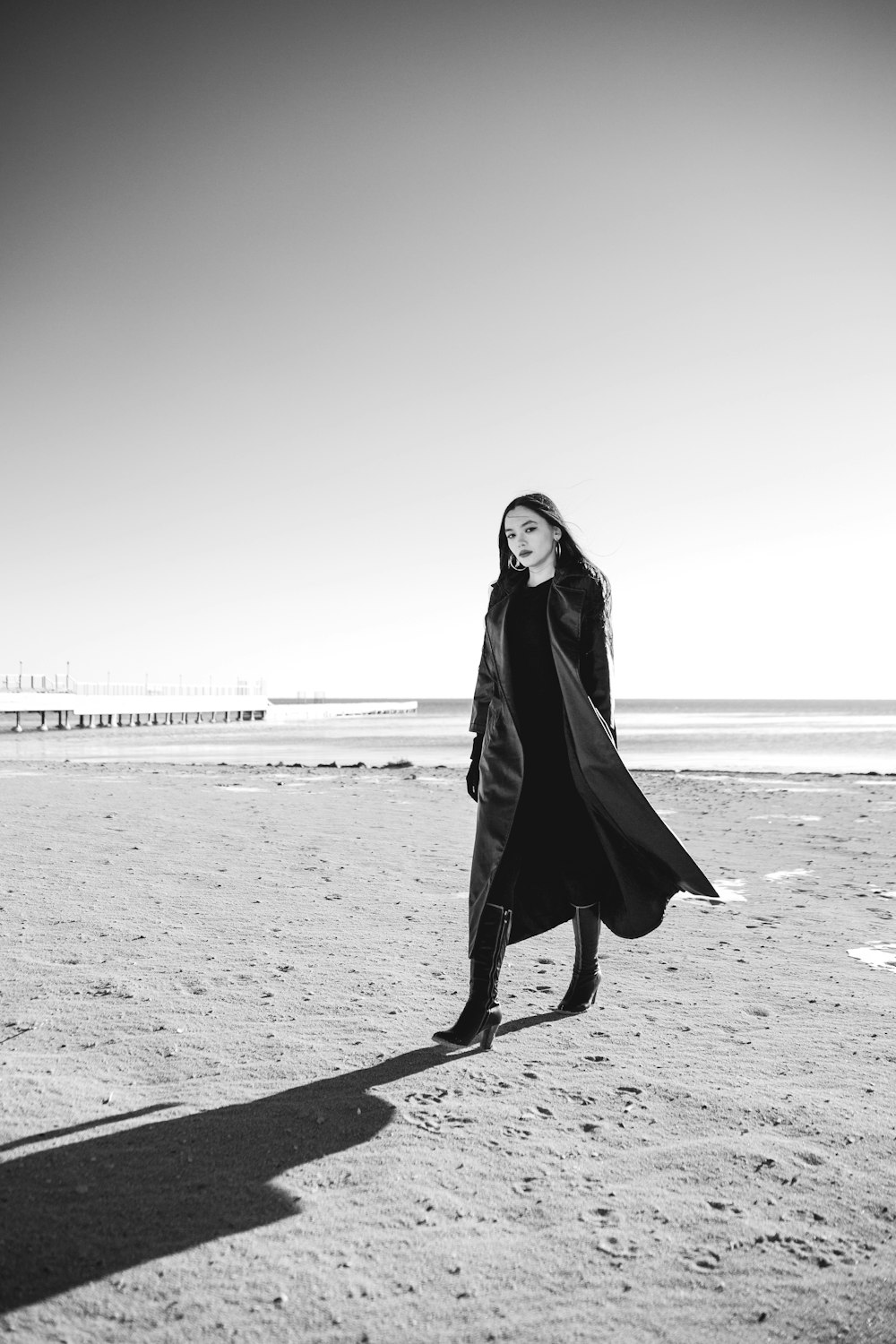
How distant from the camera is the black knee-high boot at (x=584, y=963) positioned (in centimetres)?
365

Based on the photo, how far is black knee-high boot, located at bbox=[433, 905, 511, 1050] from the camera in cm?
324

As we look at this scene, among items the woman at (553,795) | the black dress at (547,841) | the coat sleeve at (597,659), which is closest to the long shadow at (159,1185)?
the woman at (553,795)

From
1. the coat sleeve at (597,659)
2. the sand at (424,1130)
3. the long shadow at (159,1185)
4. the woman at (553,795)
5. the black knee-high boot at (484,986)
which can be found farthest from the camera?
the coat sleeve at (597,659)

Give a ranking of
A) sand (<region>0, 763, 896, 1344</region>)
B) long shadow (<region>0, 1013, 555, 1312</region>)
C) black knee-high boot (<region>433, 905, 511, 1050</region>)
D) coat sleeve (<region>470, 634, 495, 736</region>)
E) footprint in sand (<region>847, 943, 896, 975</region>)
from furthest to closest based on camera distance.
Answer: footprint in sand (<region>847, 943, 896, 975</region>) → coat sleeve (<region>470, 634, 495, 736</region>) → black knee-high boot (<region>433, 905, 511, 1050</region>) → long shadow (<region>0, 1013, 555, 1312</region>) → sand (<region>0, 763, 896, 1344</region>)

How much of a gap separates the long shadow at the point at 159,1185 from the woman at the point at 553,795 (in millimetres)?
745

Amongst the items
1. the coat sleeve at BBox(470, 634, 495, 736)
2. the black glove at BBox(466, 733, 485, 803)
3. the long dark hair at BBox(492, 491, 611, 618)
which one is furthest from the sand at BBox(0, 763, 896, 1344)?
the long dark hair at BBox(492, 491, 611, 618)

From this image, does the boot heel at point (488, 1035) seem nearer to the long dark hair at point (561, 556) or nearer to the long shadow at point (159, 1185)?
the long shadow at point (159, 1185)

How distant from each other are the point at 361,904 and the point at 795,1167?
3.69 meters

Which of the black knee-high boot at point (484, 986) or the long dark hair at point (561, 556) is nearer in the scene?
the black knee-high boot at point (484, 986)

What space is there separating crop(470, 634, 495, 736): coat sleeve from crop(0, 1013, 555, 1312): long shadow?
148 cm

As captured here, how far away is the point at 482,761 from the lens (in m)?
3.56

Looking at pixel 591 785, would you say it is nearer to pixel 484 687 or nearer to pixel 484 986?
pixel 484 687

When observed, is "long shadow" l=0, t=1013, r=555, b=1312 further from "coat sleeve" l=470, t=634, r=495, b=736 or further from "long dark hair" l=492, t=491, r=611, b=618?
"long dark hair" l=492, t=491, r=611, b=618

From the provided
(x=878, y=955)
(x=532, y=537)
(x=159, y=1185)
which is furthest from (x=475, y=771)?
(x=878, y=955)
